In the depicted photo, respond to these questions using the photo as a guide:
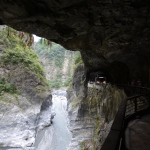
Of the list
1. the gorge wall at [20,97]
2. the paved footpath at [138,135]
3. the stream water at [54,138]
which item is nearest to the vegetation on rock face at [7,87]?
the gorge wall at [20,97]

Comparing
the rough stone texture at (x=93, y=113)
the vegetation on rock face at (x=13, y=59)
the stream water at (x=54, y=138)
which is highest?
the vegetation on rock face at (x=13, y=59)

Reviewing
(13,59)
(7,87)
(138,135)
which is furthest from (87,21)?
(13,59)

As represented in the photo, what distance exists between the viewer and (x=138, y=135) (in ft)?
12.2

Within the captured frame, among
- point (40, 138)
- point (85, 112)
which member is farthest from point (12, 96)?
point (85, 112)

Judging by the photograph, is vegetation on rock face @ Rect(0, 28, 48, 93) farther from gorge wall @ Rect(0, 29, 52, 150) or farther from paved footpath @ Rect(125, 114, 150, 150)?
paved footpath @ Rect(125, 114, 150, 150)

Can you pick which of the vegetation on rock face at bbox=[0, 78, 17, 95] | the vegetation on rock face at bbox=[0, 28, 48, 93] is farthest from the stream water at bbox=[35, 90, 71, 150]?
the vegetation on rock face at bbox=[0, 28, 48, 93]

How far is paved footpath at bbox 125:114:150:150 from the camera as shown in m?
3.22

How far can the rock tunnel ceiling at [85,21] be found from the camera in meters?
6.25

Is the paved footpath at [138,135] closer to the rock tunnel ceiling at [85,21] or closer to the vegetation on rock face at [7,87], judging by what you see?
the rock tunnel ceiling at [85,21]

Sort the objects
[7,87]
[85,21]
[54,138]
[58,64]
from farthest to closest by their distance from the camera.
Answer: [58,64] < [7,87] < [54,138] < [85,21]

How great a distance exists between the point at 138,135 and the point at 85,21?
5.80 metres

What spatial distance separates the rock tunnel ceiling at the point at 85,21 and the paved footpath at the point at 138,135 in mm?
→ 4805

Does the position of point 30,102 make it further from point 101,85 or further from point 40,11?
point 40,11

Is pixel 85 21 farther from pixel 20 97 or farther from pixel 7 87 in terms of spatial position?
pixel 7 87
